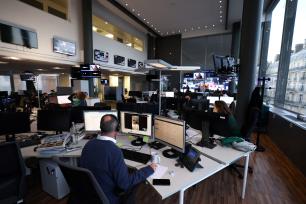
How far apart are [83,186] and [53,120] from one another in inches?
79.0

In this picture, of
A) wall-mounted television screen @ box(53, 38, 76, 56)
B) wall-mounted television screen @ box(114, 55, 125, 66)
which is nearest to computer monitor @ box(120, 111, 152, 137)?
wall-mounted television screen @ box(53, 38, 76, 56)

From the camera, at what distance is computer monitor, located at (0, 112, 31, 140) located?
2505 mm

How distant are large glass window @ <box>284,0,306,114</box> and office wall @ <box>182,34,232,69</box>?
6675mm

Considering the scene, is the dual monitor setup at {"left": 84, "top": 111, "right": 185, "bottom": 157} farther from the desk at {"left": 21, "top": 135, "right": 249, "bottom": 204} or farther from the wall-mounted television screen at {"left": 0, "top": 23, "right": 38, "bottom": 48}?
the wall-mounted television screen at {"left": 0, "top": 23, "right": 38, "bottom": 48}

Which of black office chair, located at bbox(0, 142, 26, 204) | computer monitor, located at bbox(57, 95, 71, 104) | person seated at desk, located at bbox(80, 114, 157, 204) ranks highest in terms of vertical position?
computer monitor, located at bbox(57, 95, 71, 104)

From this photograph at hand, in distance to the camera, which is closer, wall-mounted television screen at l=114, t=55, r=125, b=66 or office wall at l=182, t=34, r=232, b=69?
wall-mounted television screen at l=114, t=55, r=125, b=66

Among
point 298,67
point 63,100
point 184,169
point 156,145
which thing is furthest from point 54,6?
point 298,67

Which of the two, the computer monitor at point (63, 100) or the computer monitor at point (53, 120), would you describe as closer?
the computer monitor at point (53, 120)

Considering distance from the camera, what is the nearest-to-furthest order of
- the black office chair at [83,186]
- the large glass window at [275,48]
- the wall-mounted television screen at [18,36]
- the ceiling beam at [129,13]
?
the black office chair at [83,186]
the wall-mounted television screen at [18,36]
the large glass window at [275,48]
the ceiling beam at [129,13]

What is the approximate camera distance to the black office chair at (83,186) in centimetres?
116

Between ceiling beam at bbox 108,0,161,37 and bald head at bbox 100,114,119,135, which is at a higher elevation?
ceiling beam at bbox 108,0,161,37

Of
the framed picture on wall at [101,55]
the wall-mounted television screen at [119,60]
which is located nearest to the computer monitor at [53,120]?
the framed picture on wall at [101,55]

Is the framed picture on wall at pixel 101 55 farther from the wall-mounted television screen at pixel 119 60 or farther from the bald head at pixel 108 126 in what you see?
the bald head at pixel 108 126

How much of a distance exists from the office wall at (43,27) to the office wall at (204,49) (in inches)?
303
